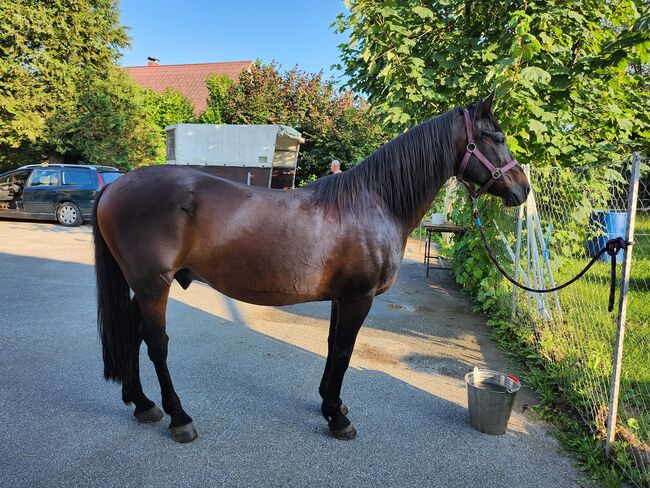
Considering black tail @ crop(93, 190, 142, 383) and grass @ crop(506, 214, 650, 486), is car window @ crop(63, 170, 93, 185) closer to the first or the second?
black tail @ crop(93, 190, 142, 383)

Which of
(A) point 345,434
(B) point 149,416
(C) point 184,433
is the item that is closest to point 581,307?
(A) point 345,434

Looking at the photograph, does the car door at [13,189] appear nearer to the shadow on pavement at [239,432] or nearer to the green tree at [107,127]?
the green tree at [107,127]

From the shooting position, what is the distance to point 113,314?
2715 mm

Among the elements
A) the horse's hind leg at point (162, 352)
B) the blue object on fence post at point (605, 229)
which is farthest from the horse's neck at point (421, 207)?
the blue object on fence post at point (605, 229)

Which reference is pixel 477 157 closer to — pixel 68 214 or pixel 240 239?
pixel 240 239

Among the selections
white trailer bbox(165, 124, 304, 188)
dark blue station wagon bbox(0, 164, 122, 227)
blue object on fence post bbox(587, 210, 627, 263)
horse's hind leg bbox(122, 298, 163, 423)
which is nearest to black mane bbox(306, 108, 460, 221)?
horse's hind leg bbox(122, 298, 163, 423)

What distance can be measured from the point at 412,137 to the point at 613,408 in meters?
2.09

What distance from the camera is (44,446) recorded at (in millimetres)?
2424

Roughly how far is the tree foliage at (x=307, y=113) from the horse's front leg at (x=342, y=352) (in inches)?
616

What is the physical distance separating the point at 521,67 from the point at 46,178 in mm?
13396

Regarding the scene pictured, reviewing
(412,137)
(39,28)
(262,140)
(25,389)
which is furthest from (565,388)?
(39,28)

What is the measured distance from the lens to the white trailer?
13305mm

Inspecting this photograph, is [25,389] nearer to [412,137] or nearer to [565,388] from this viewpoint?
[412,137]

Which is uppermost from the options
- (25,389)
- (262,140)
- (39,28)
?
(39,28)
